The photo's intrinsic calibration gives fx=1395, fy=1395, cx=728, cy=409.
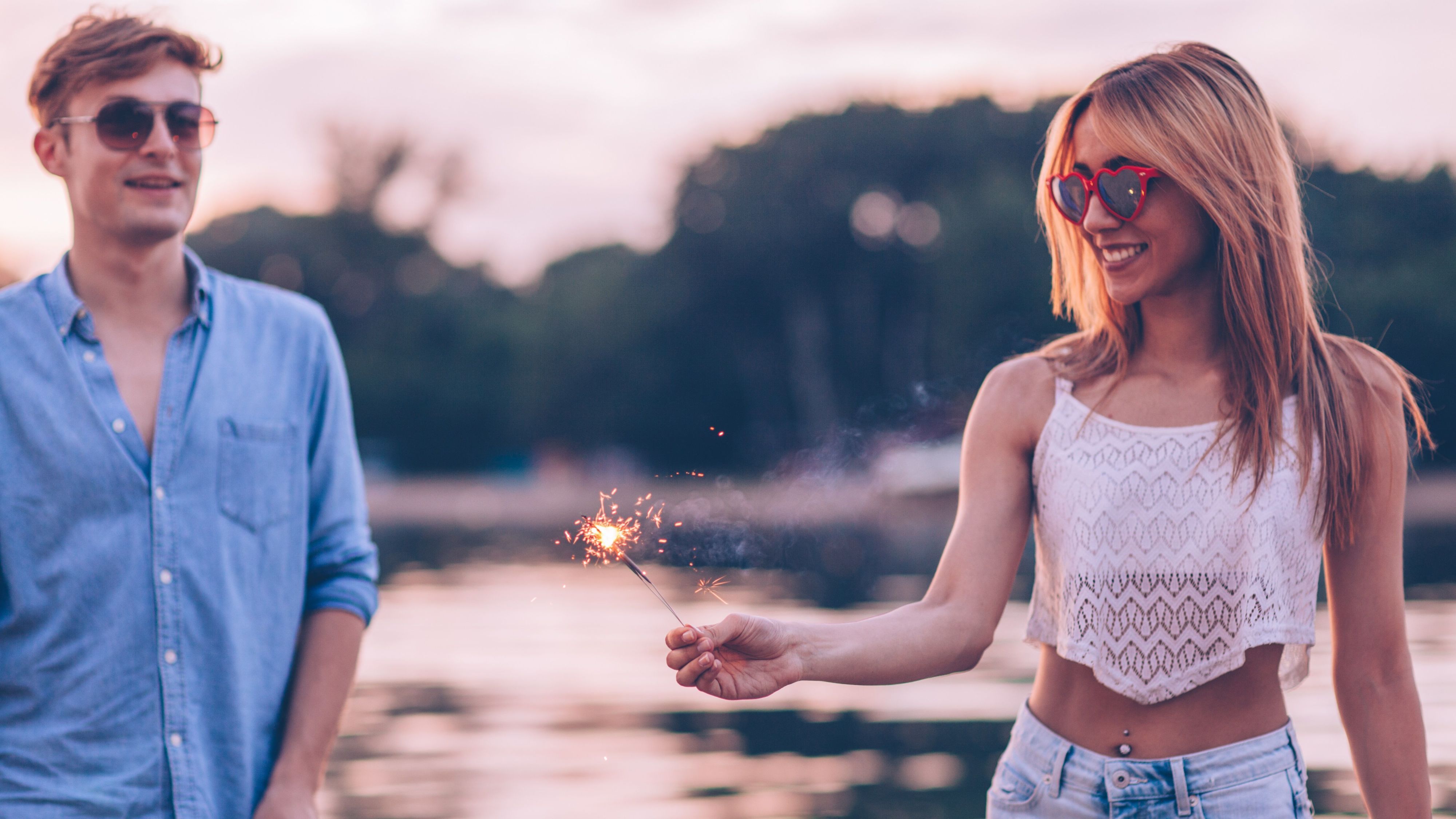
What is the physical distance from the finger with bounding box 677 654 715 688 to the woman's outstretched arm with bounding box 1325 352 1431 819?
1295 millimetres

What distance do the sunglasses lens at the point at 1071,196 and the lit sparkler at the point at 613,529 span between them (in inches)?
44.3

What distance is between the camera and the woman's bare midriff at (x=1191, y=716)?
2826mm

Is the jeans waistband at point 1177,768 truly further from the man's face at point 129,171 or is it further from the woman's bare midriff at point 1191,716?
the man's face at point 129,171

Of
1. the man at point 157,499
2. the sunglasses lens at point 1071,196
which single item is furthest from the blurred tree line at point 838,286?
the man at point 157,499

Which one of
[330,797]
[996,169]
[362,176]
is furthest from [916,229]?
[330,797]

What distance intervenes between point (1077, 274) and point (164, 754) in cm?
240

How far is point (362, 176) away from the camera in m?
64.5

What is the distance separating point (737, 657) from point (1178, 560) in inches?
36.4

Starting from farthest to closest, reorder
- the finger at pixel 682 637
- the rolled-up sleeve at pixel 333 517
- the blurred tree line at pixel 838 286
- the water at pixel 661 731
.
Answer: the blurred tree line at pixel 838 286 → the water at pixel 661 731 → the rolled-up sleeve at pixel 333 517 → the finger at pixel 682 637

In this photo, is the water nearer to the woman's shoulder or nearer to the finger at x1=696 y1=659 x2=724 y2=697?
the woman's shoulder

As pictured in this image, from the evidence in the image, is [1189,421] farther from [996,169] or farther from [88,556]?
[996,169]

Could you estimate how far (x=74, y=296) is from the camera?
340 centimetres

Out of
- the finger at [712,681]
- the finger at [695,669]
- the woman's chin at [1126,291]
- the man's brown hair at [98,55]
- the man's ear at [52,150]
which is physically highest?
the man's brown hair at [98,55]

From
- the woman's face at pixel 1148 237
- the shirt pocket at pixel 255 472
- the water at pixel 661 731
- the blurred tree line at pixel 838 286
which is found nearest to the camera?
the woman's face at pixel 1148 237
